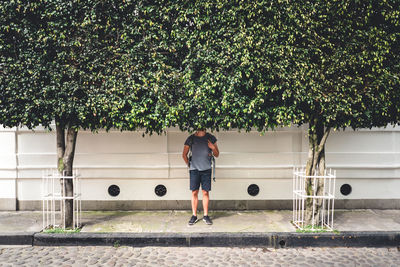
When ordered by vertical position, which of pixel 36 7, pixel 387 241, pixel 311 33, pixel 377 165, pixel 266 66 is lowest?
pixel 387 241

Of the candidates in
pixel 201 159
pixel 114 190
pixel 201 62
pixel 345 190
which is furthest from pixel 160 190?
pixel 345 190

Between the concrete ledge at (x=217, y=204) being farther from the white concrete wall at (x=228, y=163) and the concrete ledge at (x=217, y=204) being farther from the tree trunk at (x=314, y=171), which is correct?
the tree trunk at (x=314, y=171)

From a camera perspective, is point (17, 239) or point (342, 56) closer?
point (342, 56)

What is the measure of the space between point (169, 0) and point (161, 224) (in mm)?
4165

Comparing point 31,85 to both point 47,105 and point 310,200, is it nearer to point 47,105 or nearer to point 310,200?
point 47,105

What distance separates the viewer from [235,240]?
580 centimetres

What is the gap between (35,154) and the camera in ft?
24.5

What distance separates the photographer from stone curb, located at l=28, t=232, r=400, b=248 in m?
5.77

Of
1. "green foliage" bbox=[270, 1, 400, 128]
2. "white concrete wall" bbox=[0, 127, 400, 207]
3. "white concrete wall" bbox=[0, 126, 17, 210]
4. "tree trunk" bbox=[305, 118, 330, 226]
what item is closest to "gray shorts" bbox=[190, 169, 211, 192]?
"white concrete wall" bbox=[0, 127, 400, 207]

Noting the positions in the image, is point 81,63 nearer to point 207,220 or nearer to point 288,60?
point 288,60

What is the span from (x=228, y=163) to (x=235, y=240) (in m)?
2.09

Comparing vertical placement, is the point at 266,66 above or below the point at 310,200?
above

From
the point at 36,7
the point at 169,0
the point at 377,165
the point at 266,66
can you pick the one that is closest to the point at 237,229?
the point at 266,66

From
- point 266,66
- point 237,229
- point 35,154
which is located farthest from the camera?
point 35,154
